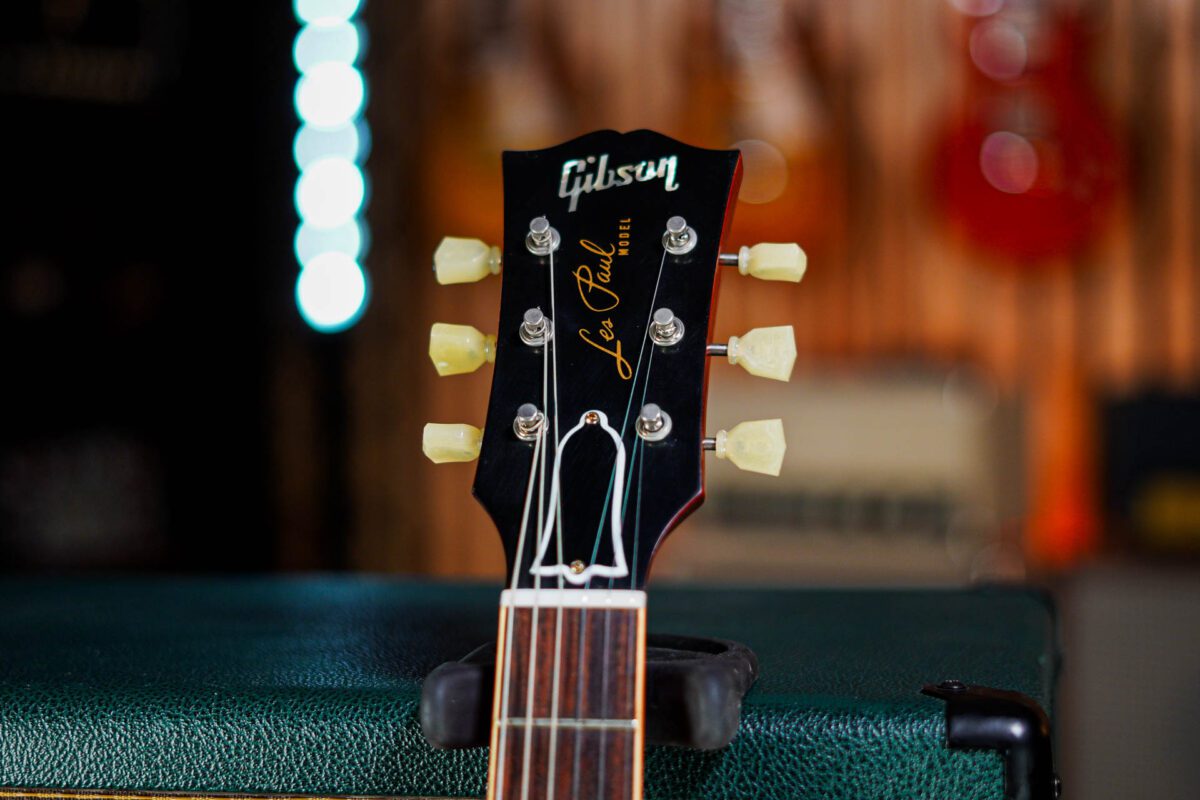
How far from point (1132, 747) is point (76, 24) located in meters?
A: 2.38

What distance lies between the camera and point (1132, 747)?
6.54 feet

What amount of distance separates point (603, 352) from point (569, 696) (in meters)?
0.19

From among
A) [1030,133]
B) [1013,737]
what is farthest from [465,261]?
[1030,133]

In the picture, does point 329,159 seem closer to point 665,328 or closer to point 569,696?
point 665,328

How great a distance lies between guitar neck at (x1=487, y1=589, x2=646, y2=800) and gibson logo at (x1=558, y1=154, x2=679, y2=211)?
0.25m

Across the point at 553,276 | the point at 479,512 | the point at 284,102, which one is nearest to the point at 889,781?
the point at 553,276

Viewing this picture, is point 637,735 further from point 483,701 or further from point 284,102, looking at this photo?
point 284,102

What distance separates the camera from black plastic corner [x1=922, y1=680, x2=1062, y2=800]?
23.5 inches

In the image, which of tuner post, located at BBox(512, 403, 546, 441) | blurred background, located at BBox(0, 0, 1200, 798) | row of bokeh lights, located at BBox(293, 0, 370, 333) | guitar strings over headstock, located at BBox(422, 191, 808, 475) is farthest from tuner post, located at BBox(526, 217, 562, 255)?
row of bokeh lights, located at BBox(293, 0, 370, 333)

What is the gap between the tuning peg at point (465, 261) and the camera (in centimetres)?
70

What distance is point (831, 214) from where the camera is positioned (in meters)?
2.40

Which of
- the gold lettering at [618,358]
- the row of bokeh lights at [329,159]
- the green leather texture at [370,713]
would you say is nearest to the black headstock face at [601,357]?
the gold lettering at [618,358]

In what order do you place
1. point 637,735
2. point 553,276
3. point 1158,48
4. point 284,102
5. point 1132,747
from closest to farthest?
1. point 637,735
2. point 553,276
3. point 1132,747
4. point 1158,48
5. point 284,102

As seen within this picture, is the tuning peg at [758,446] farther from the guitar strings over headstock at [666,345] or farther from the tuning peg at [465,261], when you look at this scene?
the tuning peg at [465,261]
